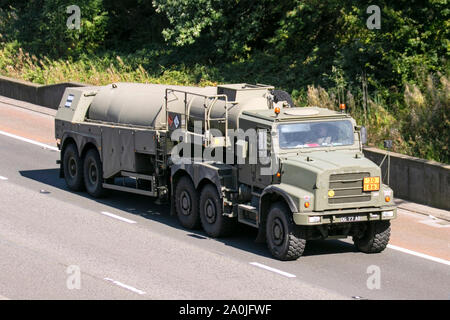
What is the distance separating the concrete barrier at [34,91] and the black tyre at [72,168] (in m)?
10.3

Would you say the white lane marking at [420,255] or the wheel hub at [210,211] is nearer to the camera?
the white lane marking at [420,255]

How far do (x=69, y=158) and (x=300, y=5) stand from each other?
1265 centimetres

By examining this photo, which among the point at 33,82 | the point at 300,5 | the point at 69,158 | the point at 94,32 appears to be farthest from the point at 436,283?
the point at 94,32

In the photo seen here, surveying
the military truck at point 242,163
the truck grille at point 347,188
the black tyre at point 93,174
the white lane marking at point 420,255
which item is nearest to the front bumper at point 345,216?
the military truck at point 242,163

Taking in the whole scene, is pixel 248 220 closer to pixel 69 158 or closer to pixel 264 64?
pixel 69 158

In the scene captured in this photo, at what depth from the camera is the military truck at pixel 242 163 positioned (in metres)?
17.0

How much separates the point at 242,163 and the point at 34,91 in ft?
61.9

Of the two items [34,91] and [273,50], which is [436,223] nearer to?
[273,50]

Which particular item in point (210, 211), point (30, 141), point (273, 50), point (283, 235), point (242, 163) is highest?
point (273, 50)

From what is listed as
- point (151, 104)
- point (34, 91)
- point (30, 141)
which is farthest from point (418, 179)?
point (34, 91)

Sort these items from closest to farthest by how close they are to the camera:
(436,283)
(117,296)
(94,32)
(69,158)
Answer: (117,296) → (436,283) → (69,158) → (94,32)

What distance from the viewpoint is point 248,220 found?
18266mm

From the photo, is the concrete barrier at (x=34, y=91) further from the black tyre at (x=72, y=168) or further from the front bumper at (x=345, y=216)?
the front bumper at (x=345, y=216)

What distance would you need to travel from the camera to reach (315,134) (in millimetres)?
17953
